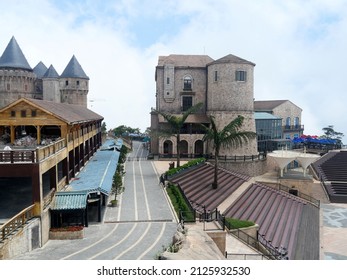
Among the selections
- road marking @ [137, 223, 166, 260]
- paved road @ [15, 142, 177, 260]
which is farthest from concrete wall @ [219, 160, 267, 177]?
road marking @ [137, 223, 166, 260]

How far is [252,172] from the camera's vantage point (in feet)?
143

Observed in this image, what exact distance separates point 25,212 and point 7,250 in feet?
8.00

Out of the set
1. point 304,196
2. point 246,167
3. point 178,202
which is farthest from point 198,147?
point 178,202

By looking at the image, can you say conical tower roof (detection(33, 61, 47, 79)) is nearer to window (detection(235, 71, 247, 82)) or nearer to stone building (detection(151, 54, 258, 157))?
stone building (detection(151, 54, 258, 157))

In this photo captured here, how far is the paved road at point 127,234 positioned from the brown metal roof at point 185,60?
85.1 feet

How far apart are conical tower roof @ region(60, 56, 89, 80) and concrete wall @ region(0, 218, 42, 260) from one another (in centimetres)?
4790

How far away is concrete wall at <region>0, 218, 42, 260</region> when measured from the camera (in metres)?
14.5

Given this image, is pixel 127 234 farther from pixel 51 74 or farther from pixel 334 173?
pixel 51 74

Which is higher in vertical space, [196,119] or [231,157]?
[196,119]

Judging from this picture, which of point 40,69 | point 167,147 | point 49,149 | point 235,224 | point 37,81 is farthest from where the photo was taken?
point 40,69

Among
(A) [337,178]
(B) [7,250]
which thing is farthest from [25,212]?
(A) [337,178]

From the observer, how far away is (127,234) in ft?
60.1

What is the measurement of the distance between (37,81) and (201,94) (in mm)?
31136
